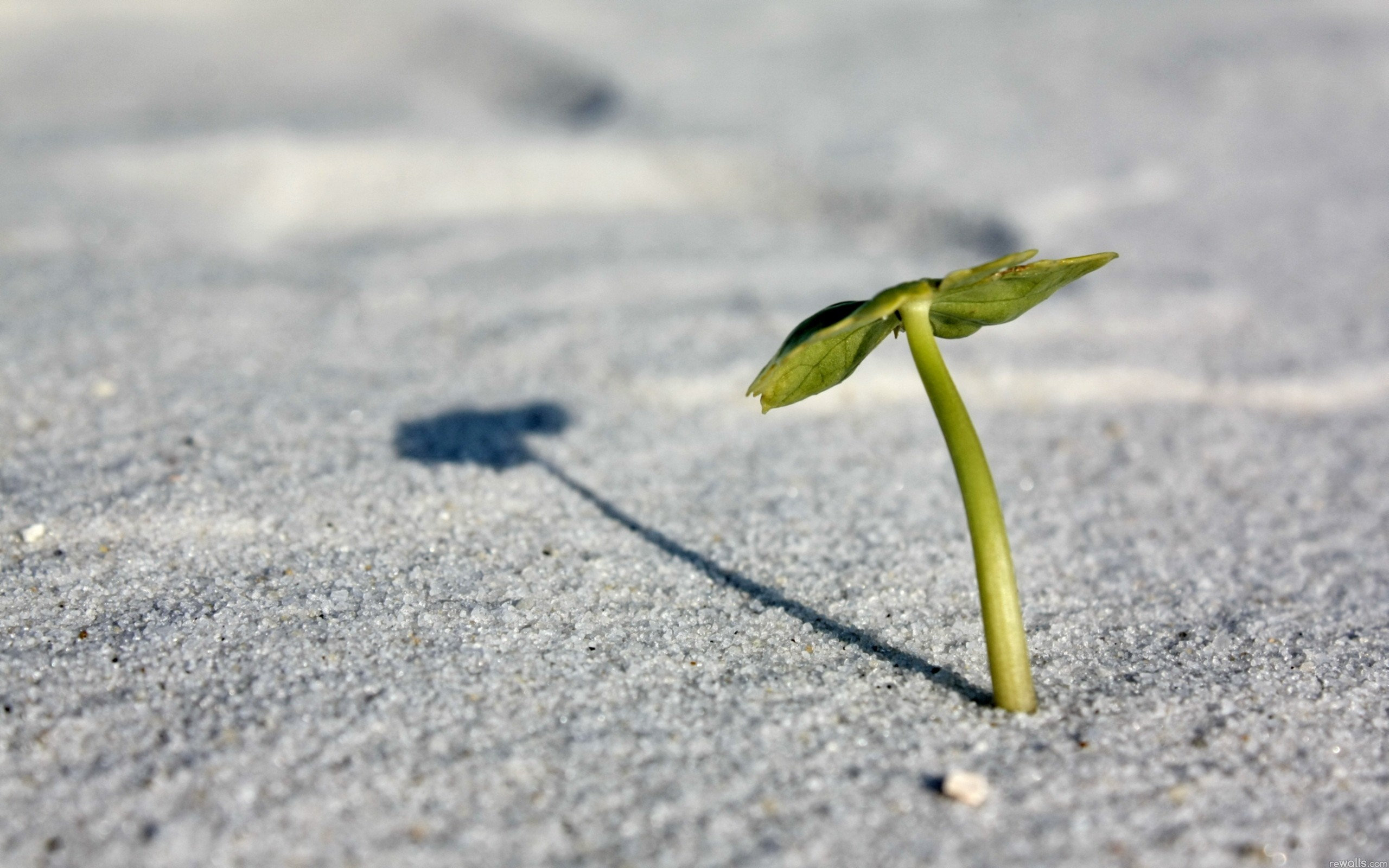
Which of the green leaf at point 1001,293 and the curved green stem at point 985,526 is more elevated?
the green leaf at point 1001,293

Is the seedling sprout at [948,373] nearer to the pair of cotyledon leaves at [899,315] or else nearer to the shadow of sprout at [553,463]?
the pair of cotyledon leaves at [899,315]

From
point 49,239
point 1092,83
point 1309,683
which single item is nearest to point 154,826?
point 1309,683

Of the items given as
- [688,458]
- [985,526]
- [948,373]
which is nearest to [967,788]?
[985,526]

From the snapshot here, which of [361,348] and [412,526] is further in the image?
[361,348]

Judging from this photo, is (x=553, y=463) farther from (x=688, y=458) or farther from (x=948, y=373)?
(x=948, y=373)

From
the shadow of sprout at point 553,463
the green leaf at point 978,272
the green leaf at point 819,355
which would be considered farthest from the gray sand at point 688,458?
the green leaf at point 978,272

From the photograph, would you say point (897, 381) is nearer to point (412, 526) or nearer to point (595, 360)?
point (595, 360)
